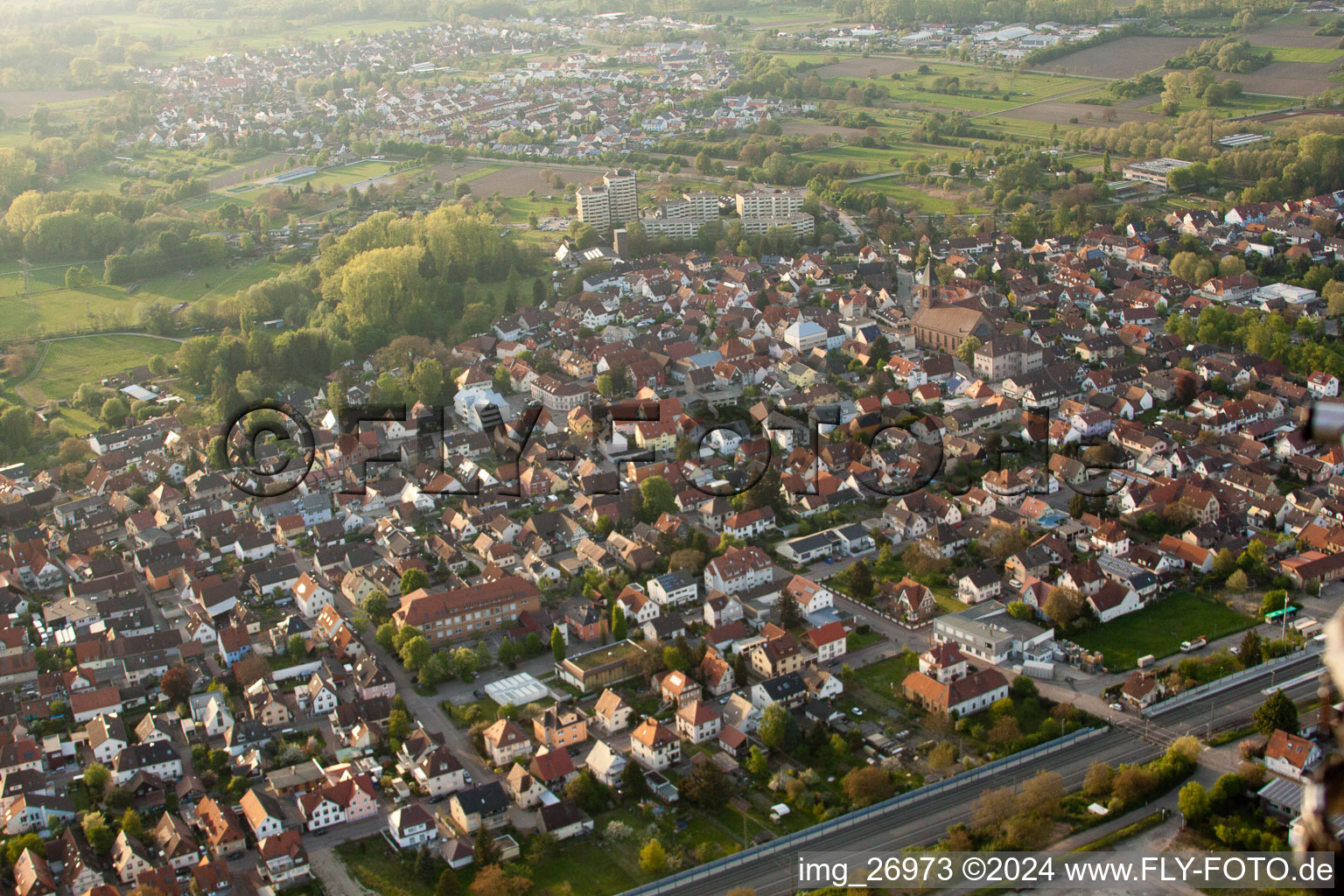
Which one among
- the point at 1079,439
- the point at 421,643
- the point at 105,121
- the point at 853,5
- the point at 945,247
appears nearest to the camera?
the point at 421,643

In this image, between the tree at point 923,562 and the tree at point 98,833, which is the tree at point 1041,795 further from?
the tree at point 98,833

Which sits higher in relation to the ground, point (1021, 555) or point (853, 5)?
point (853, 5)

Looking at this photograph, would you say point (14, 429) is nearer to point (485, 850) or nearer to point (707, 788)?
point (485, 850)

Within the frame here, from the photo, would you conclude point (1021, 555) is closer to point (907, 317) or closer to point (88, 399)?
point (907, 317)

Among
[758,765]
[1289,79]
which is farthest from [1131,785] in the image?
[1289,79]

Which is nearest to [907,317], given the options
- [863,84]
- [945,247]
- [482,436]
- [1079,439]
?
[945,247]

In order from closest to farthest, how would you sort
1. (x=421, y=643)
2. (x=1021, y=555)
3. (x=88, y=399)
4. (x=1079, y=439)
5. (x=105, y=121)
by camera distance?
(x=421, y=643)
(x=1021, y=555)
(x=1079, y=439)
(x=88, y=399)
(x=105, y=121)

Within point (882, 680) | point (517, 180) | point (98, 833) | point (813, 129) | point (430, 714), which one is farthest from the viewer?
point (813, 129)
